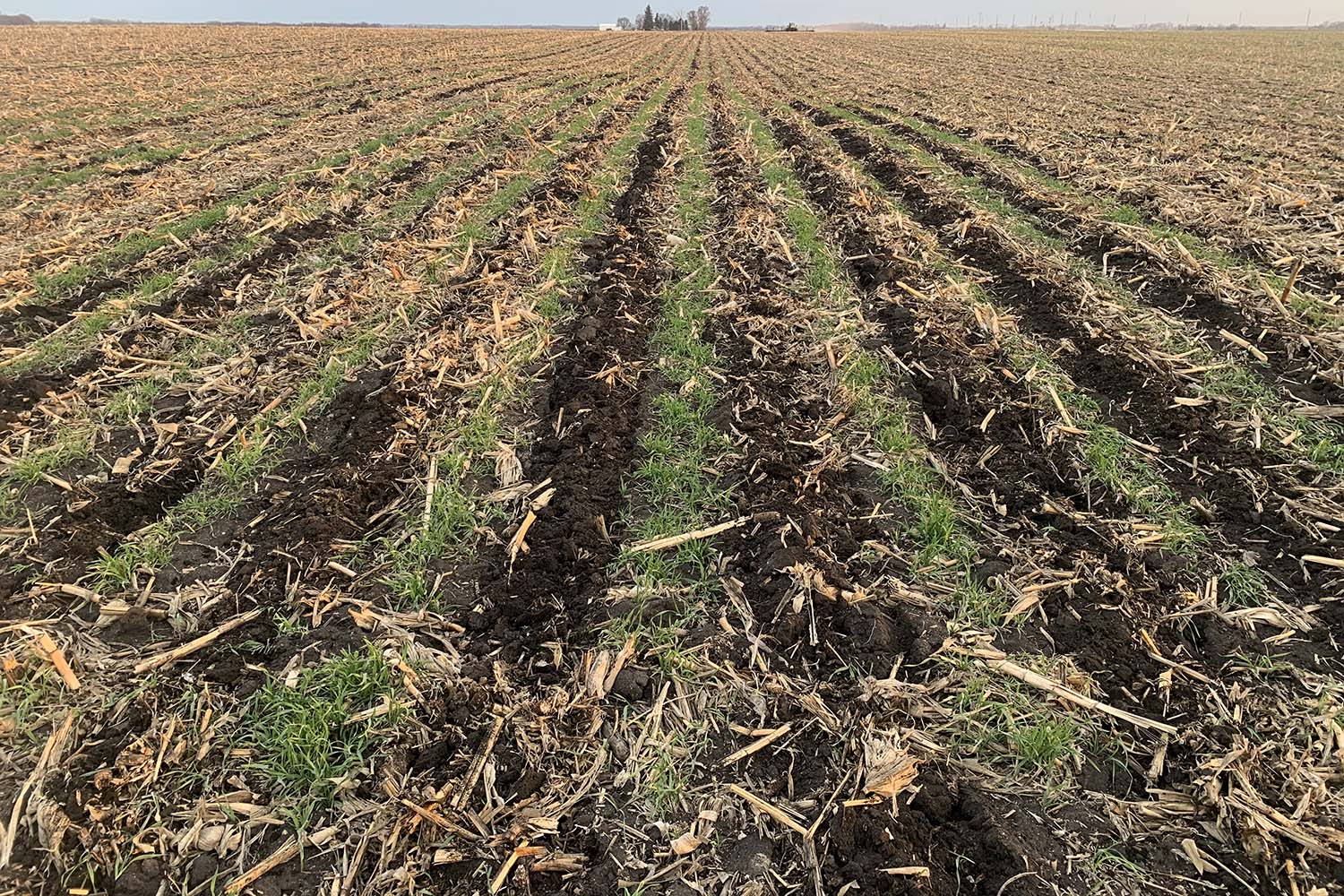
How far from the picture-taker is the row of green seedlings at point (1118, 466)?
3.65 meters

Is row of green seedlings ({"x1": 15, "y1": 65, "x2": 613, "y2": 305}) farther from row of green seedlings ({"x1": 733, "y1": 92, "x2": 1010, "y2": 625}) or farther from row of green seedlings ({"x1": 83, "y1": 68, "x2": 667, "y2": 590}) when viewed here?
row of green seedlings ({"x1": 733, "y1": 92, "x2": 1010, "y2": 625})

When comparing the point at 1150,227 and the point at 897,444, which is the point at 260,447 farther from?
the point at 1150,227

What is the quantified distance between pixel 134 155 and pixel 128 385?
10446 mm

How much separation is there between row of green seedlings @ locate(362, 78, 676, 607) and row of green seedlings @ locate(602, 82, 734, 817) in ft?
3.26

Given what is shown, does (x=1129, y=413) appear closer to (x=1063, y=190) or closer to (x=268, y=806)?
(x=268, y=806)

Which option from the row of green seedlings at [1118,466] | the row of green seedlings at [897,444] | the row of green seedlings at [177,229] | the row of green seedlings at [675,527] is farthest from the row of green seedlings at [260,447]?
the row of green seedlings at [1118,466]

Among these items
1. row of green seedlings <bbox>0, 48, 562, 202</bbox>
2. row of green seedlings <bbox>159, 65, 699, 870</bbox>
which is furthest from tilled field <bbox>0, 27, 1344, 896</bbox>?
row of green seedlings <bbox>0, 48, 562, 202</bbox>

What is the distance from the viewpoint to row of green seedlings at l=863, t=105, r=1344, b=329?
6219 mm

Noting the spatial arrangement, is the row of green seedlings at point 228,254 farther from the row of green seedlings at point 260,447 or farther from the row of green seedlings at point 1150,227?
the row of green seedlings at point 1150,227

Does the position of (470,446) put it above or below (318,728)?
above

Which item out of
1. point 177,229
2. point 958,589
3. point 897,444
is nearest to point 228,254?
point 177,229

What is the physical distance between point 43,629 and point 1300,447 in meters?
7.62

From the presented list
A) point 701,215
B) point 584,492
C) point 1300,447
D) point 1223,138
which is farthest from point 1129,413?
point 1223,138

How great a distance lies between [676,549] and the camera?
394 cm
